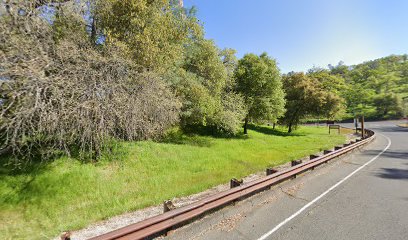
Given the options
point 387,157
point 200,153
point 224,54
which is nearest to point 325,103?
point 224,54

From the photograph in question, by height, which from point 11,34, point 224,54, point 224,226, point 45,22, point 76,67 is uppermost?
point 224,54

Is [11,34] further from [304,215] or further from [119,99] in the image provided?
[304,215]

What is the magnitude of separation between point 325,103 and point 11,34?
34132 mm

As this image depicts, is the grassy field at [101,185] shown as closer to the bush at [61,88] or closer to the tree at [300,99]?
the bush at [61,88]

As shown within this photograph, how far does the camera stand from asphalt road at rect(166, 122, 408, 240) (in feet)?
16.8

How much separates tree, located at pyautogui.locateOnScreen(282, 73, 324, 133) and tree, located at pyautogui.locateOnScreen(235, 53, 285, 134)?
28.4ft

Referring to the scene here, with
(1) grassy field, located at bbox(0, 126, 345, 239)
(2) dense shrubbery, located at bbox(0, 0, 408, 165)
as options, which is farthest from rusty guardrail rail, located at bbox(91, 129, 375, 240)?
(2) dense shrubbery, located at bbox(0, 0, 408, 165)

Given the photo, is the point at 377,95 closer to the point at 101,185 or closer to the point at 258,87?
the point at 258,87

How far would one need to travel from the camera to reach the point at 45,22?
9.59 meters

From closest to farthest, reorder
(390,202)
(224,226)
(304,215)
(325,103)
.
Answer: (224,226) < (304,215) < (390,202) < (325,103)

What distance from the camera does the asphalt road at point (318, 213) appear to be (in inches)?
201

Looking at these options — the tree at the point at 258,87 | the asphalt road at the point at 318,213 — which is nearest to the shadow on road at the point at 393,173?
the asphalt road at the point at 318,213

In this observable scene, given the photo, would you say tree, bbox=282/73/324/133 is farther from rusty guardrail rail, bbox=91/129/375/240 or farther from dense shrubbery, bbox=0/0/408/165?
rusty guardrail rail, bbox=91/129/375/240

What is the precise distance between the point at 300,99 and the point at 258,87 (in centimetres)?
1167
